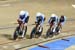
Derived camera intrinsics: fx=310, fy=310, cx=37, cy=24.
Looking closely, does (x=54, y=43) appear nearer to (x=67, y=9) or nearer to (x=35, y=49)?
(x=35, y=49)

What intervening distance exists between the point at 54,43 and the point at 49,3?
39.4ft

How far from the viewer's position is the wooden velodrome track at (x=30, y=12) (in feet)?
34.7

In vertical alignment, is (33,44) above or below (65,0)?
below

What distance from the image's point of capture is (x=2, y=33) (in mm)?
11750

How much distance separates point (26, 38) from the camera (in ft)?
36.9

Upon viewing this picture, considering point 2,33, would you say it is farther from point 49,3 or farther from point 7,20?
point 49,3

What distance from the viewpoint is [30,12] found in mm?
18797

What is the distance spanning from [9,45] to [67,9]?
45.5ft

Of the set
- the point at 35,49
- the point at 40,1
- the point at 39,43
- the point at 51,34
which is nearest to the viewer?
the point at 35,49

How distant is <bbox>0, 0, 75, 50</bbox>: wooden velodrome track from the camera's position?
10570 millimetres

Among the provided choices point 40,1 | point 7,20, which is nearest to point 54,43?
point 7,20

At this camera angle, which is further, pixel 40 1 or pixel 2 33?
pixel 40 1

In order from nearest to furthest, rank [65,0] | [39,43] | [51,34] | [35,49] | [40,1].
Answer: [35,49]
[39,43]
[51,34]
[40,1]
[65,0]

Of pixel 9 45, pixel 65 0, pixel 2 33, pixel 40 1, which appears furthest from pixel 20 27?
pixel 65 0
